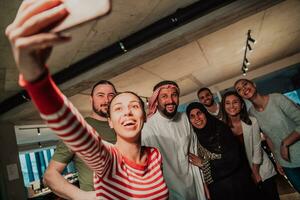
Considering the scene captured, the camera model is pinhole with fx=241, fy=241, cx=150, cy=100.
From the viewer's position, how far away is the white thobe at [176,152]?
2.62 m

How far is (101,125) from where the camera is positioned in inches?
98.4

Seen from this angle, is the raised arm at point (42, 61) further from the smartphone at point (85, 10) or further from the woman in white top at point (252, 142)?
the woman in white top at point (252, 142)

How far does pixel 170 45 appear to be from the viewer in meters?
4.43

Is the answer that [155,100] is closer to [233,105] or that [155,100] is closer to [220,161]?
[220,161]

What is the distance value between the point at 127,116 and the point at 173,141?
1.30 metres

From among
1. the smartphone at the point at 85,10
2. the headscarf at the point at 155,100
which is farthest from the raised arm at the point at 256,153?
the smartphone at the point at 85,10

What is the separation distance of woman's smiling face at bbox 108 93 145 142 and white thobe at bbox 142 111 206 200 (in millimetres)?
1144

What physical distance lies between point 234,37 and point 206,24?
2.04 meters


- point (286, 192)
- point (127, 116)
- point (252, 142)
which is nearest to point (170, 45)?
point (252, 142)

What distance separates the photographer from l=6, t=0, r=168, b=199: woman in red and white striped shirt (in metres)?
0.72

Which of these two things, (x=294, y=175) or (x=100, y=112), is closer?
(x=100, y=112)

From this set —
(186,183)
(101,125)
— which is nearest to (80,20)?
(101,125)

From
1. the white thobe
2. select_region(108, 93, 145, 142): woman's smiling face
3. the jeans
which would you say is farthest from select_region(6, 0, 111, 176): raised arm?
the jeans

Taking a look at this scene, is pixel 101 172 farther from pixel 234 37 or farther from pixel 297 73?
pixel 297 73
